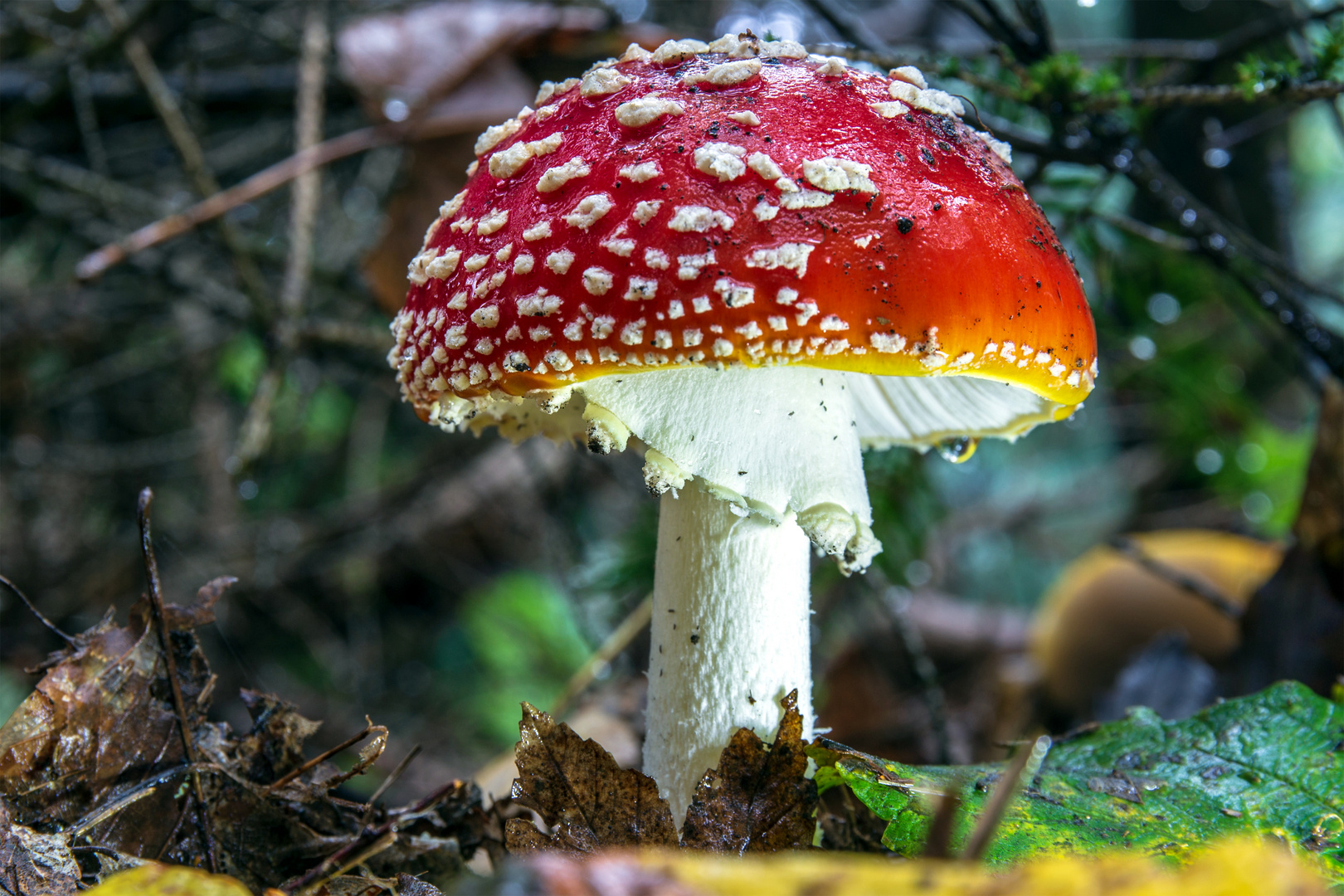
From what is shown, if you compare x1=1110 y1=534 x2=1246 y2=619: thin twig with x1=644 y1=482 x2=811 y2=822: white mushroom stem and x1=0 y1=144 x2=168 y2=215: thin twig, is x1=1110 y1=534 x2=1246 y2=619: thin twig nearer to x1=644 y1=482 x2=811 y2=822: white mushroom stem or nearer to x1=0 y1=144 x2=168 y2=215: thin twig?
x1=644 y1=482 x2=811 y2=822: white mushroom stem

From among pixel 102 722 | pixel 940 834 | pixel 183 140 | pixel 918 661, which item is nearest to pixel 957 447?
pixel 918 661

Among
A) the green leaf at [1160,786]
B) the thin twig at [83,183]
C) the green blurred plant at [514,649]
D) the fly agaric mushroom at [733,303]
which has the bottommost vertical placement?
the green blurred plant at [514,649]

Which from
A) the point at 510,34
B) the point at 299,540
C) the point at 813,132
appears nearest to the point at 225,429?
the point at 299,540

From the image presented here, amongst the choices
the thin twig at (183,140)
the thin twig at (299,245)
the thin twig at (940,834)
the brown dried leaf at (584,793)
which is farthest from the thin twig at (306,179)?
the thin twig at (940,834)

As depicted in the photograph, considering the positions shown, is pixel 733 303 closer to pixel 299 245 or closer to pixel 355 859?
pixel 355 859

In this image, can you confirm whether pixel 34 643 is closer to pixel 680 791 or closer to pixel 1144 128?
pixel 680 791

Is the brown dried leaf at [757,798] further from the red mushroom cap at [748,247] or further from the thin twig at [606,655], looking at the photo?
the thin twig at [606,655]
